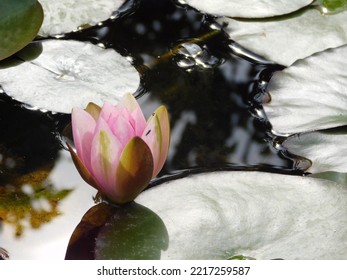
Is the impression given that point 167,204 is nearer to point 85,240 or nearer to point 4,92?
point 85,240

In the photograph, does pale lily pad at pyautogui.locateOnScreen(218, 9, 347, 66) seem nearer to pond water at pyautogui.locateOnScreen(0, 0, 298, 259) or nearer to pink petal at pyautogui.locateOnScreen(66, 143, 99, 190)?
pond water at pyautogui.locateOnScreen(0, 0, 298, 259)

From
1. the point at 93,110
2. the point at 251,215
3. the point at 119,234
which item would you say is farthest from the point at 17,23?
the point at 251,215

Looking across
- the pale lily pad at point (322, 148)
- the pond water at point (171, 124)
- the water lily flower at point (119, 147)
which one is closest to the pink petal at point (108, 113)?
the water lily flower at point (119, 147)

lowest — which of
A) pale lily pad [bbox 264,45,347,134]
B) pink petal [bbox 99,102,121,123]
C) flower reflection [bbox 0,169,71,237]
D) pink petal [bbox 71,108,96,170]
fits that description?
flower reflection [bbox 0,169,71,237]

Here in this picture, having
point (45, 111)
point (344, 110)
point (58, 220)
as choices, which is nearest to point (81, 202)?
point (58, 220)

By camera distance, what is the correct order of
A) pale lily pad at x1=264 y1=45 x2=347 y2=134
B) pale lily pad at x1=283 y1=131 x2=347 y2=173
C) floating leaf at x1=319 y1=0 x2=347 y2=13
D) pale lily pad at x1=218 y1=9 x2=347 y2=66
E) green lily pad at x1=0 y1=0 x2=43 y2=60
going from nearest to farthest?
pale lily pad at x1=283 y1=131 x2=347 y2=173 < pale lily pad at x1=264 y1=45 x2=347 y2=134 < green lily pad at x1=0 y1=0 x2=43 y2=60 < pale lily pad at x1=218 y1=9 x2=347 y2=66 < floating leaf at x1=319 y1=0 x2=347 y2=13

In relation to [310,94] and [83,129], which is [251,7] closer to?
[310,94]

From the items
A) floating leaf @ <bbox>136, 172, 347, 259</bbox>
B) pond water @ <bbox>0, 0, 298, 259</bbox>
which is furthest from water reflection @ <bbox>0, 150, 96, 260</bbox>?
floating leaf @ <bbox>136, 172, 347, 259</bbox>
